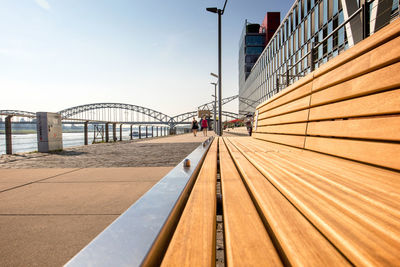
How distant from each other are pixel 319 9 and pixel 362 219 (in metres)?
22.6

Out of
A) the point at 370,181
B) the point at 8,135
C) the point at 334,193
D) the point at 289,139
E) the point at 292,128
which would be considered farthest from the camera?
the point at 8,135

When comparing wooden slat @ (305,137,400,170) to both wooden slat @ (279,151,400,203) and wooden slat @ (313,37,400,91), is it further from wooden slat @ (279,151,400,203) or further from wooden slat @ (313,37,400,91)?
wooden slat @ (313,37,400,91)

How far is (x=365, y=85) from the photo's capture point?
1671mm

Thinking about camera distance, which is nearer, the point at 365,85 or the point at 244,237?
the point at 244,237

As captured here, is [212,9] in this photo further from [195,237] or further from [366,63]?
[195,237]

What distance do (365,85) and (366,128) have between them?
322mm

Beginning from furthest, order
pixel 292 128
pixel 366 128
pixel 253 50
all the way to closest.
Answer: pixel 253 50, pixel 292 128, pixel 366 128

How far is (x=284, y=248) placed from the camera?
1.92ft

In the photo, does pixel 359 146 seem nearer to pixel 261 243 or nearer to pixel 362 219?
pixel 362 219

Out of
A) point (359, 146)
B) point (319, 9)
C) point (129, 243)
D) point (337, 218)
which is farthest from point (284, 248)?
point (319, 9)

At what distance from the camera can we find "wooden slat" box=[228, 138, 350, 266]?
529 mm

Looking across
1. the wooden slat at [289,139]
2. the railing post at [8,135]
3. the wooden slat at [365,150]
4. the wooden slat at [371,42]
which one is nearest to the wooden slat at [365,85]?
the wooden slat at [371,42]

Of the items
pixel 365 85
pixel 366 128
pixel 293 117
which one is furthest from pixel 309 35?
pixel 366 128

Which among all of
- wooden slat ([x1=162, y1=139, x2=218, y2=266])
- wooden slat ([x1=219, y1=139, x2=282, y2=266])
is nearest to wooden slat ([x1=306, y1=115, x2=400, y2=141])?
wooden slat ([x1=219, y1=139, x2=282, y2=266])
